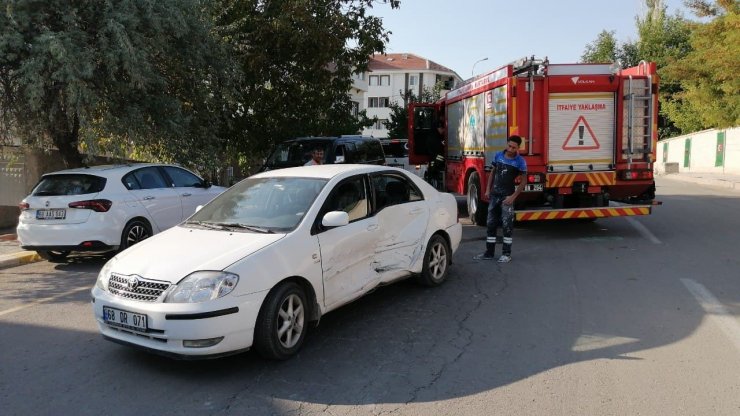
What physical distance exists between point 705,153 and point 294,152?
30.0 m

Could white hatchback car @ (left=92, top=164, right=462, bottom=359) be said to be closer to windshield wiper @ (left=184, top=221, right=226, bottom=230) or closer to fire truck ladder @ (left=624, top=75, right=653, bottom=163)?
windshield wiper @ (left=184, top=221, right=226, bottom=230)

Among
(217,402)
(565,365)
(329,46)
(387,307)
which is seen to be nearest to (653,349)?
(565,365)

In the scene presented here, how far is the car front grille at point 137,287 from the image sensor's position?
424 centimetres

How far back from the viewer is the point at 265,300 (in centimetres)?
440

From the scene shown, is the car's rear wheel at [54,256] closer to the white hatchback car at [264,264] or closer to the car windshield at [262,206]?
the car windshield at [262,206]

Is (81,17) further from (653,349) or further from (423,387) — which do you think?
(653,349)

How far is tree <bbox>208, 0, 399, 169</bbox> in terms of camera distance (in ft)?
44.7

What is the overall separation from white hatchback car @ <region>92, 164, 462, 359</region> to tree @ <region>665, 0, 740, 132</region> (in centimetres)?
2340

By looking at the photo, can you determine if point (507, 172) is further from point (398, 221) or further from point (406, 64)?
point (406, 64)

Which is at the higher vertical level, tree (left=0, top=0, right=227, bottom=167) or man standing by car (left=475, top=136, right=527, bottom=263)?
tree (left=0, top=0, right=227, bottom=167)

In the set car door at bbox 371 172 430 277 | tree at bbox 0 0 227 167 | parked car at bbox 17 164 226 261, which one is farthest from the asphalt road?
tree at bbox 0 0 227 167

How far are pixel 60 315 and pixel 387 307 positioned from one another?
3341 mm

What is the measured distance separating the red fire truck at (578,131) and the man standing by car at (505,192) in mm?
1306

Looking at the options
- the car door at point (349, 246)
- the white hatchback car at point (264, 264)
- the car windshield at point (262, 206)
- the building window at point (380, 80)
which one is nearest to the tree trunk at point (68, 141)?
the car windshield at point (262, 206)
